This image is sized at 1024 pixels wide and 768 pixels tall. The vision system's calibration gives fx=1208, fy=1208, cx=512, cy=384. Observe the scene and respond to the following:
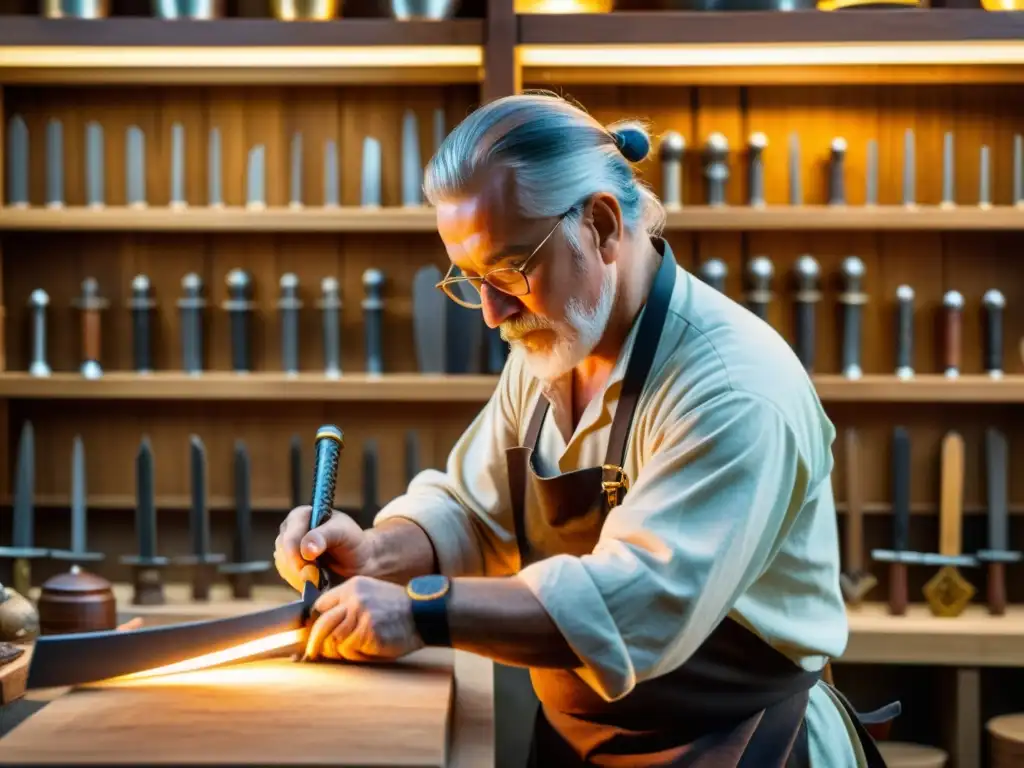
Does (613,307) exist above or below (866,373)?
above

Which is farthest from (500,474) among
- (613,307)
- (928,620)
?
(928,620)

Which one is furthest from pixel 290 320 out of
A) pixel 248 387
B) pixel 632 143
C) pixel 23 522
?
pixel 632 143

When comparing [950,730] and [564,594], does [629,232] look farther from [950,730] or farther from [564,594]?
[950,730]

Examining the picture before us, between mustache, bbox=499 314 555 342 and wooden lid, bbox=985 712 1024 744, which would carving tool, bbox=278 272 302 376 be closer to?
mustache, bbox=499 314 555 342

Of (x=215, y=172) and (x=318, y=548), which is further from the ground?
(x=215, y=172)

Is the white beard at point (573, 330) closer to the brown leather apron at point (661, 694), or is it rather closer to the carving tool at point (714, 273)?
the brown leather apron at point (661, 694)

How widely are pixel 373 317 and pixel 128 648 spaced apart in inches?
75.0

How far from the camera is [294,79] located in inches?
122

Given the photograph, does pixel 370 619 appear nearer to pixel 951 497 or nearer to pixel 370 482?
pixel 370 482

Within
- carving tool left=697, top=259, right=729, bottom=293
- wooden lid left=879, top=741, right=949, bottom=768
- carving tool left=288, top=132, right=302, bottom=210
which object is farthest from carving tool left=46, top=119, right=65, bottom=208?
wooden lid left=879, top=741, right=949, bottom=768

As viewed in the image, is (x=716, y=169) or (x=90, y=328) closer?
(x=716, y=169)

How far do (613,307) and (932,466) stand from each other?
1934 millimetres

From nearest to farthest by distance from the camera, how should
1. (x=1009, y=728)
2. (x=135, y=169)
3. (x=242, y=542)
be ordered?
1. (x=1009, y=728)
2. (x=242, y=542)
3. (x=135, y=169)

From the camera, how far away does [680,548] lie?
3.90ft
